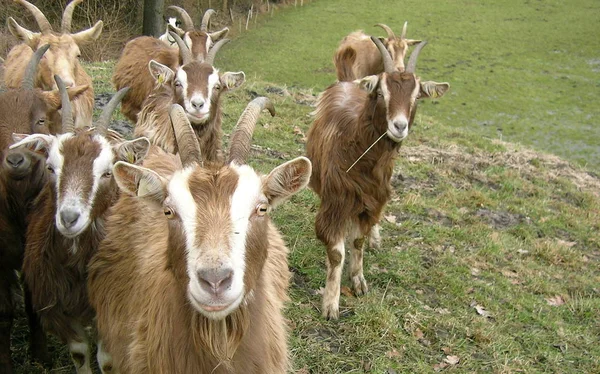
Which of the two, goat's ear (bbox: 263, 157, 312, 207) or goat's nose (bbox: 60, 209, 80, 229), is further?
goat's nose (bbox: 60, 209, 80, 229)

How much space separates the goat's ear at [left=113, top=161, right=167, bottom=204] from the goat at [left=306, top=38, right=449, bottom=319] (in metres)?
2.59

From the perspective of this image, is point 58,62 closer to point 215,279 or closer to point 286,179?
point 286,179

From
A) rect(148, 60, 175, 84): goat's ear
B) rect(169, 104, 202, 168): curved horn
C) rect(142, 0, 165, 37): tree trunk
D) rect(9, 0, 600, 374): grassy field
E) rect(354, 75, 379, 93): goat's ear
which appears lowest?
rect(9, 0, 600, 374): grassy field

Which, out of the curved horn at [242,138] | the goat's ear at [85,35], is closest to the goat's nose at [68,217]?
the curved horn at [242,138]

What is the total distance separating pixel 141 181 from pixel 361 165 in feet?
9.22

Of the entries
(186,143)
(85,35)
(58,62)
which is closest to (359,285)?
(186,143)

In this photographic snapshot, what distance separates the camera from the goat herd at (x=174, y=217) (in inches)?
99.7

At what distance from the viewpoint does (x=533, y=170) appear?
9445 mm

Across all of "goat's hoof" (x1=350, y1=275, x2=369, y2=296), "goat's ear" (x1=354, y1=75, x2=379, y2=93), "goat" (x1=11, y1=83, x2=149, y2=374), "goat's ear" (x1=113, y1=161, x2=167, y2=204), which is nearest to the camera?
"goat's ear" (x1=113, y1=161, x2=167, y2=204)

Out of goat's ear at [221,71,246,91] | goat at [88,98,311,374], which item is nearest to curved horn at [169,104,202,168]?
goat at [88,98,311,374]

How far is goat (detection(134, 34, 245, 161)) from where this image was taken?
219 inches

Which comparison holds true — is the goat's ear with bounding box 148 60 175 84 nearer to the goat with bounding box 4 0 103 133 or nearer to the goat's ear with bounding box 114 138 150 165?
the goat with bounding box 4 0 103 133

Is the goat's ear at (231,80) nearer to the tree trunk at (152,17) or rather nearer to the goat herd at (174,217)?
the goat herd at (174,217)

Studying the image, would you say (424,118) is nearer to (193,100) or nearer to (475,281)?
(475,281)
